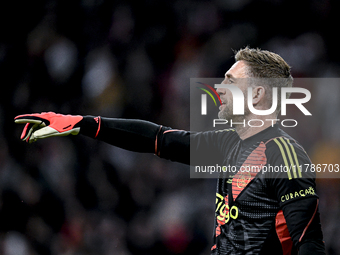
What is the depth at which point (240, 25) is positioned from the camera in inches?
58.7

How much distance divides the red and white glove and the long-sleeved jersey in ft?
0.11

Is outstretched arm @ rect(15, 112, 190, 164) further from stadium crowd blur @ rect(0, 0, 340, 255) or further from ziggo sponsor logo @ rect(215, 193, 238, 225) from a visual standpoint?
stadium crowd blur @ rect(0, 0, 340, 255)

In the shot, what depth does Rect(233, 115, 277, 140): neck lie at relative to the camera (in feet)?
2.37

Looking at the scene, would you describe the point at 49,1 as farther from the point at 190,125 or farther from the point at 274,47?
the point at 274,47

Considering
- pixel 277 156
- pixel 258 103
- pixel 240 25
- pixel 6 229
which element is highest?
pixel 240 25

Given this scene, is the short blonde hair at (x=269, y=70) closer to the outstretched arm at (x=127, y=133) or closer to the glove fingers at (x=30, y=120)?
the outstretched arm at (x=127, y=133)

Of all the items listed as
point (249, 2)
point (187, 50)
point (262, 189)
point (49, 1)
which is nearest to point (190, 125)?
point (187, 50)

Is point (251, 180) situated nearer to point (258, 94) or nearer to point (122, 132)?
point (258, 94)

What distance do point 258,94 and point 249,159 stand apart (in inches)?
6.4

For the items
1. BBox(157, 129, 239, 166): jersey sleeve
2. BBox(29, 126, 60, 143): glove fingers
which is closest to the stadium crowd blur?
BBox(157, 129, 239, 166): jersey sleeve

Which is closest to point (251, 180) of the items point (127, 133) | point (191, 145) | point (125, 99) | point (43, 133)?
point (191, 145)

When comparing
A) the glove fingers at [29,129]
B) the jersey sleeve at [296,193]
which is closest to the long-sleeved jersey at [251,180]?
the jersey sleeve at [296,193]

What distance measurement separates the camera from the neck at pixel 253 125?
723 millimetres

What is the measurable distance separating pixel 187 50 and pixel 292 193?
43.5 inches
